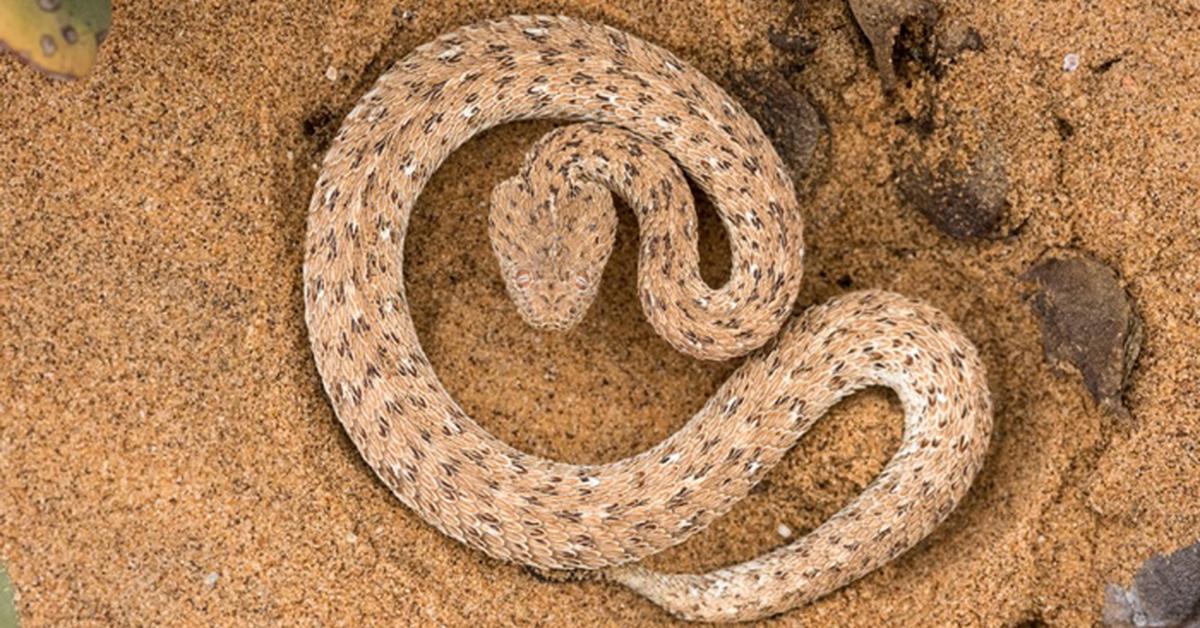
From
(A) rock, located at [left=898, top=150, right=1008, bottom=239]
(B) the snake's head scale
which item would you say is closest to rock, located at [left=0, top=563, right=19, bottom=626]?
(B) the snake's head scale

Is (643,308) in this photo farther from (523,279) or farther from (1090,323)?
(1090,323)

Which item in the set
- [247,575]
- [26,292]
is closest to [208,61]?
[26,292]

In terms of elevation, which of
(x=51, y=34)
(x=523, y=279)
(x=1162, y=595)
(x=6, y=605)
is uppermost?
(x=1162, y=595)

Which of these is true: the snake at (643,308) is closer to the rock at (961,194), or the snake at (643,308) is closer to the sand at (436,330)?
the sand at (436,330)

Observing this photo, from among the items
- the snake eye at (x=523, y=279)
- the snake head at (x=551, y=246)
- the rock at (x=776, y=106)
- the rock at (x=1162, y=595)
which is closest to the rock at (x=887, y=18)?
the rock at (x=776, y=106)

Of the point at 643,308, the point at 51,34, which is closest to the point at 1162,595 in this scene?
the point at 643,308

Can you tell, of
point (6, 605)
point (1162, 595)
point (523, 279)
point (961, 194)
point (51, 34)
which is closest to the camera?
point (51, 34)

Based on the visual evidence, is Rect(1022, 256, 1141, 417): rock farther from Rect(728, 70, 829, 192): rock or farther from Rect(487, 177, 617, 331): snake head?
Rect(487, 177, 617, 331): snake head
